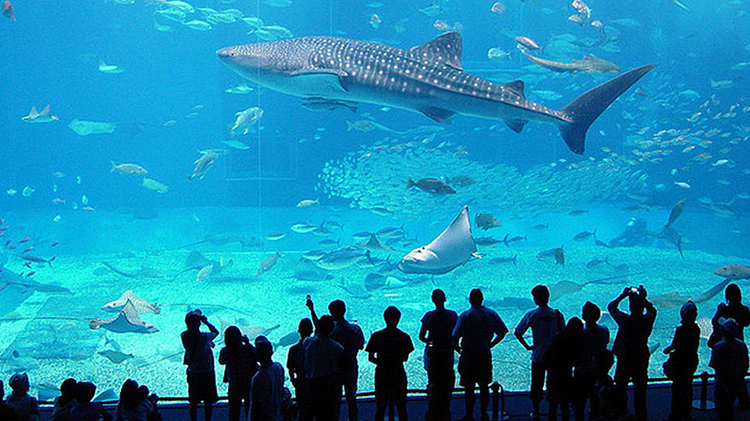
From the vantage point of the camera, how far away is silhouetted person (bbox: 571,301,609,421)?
10.2ft

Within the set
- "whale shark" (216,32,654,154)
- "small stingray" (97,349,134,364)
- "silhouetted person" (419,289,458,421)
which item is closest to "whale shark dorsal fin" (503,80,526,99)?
"whale shark" (216,32,654,154)

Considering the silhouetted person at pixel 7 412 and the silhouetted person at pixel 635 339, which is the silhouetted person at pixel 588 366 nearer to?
the silhouetted person at pixel 635 339

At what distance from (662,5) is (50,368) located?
27643mm

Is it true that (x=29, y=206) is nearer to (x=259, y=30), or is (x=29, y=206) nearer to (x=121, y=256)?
(x=121, y=256)

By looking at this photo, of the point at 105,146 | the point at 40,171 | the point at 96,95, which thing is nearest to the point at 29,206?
the point at 40,171

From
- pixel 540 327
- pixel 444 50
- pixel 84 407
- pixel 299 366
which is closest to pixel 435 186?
pixel 444 50

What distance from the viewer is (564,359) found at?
3.12m

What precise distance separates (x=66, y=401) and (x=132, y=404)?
0.41 metres

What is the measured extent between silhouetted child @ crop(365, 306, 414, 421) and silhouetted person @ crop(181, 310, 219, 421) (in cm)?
104

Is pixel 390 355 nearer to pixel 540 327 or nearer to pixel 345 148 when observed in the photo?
pixel 540 327

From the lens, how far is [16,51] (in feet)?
85.4

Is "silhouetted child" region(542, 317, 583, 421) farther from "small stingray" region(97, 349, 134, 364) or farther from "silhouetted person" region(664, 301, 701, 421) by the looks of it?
"small stingray" region(97, 349, 134, 364)

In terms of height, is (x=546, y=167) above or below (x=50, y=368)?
above

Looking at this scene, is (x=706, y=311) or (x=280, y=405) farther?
(x=706, y=311)
